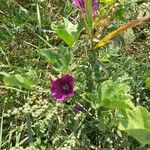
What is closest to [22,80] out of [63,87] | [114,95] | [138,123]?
[63,87]

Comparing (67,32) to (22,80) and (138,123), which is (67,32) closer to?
(22,80)

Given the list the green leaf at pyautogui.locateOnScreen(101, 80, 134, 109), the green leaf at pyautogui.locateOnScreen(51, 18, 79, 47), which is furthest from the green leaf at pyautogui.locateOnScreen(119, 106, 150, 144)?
the green leaf at pyautogui.locateOnScreen(51, 18, 79, 47)

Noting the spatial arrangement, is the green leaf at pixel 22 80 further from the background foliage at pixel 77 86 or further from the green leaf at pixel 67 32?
the green leaf at pixel 67 32

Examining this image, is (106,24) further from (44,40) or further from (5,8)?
(5,8)

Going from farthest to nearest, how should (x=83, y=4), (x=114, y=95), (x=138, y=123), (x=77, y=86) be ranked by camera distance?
(x=83, y=4), (x=77, y=86), (x=114, y=95), (x=138, y=123)

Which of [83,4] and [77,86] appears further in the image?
[83,4]

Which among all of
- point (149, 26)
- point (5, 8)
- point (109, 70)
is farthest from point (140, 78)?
point (5, 8)

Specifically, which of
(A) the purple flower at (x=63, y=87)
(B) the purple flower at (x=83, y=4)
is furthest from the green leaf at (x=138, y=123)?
(B) the purple flower at (x=83, y=4)
